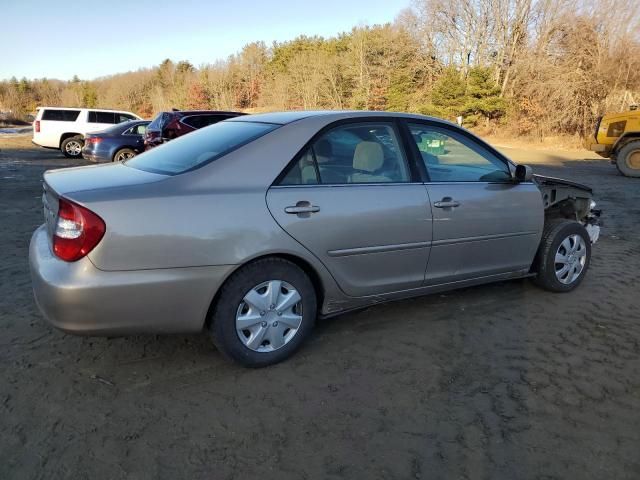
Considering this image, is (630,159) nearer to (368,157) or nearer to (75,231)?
(368,157)

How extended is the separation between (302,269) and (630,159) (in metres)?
13.7

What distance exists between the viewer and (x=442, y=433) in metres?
2.48

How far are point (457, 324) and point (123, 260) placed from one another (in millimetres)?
2431

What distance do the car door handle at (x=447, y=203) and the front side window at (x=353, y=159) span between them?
0.28 m

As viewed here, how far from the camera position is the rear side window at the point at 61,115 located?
17516mm

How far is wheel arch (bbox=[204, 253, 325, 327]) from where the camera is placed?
2.86m

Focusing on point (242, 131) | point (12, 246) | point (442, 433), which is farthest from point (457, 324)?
point (12, 246)

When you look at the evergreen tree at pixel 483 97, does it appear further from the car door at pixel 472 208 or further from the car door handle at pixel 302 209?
the car door handle at pixel 302 209

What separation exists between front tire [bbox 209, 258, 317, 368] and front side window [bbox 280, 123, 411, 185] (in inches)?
22.5

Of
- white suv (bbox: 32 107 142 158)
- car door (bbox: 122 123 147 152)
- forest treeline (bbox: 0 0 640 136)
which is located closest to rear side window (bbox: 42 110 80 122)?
white suv (bbox: 32 107 142 158)

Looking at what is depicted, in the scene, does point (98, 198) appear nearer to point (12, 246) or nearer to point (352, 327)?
point (352, 327)

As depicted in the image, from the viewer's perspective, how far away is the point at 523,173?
3967 mm

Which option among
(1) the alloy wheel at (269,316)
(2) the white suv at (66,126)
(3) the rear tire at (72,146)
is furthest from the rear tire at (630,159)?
(3) the rear tire at (72,146)

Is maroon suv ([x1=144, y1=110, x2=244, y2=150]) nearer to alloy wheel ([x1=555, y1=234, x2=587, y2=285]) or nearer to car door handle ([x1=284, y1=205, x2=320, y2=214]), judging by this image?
alloy wheel ([x1=555, y1=234, x2=587, y2=285])
